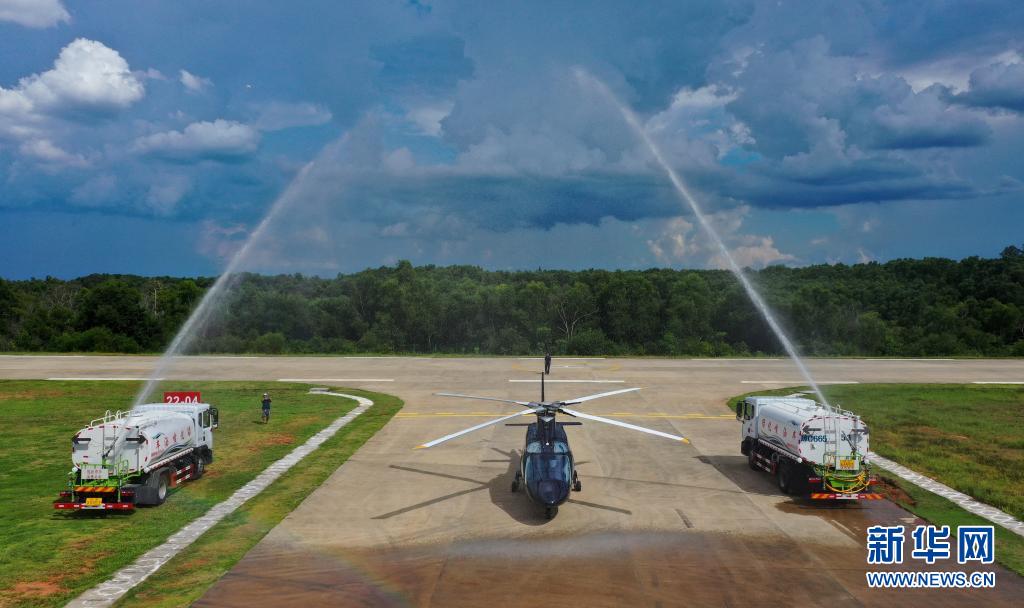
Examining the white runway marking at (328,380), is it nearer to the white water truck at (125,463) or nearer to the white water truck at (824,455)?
the white water truck at (125,463)

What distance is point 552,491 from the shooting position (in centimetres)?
2377

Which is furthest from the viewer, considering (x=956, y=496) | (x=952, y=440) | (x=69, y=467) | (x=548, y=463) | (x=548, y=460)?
(x=952, y=440)

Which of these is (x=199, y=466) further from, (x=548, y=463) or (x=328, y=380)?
(x=328, y=380)

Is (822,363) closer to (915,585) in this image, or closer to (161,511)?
(915,585)

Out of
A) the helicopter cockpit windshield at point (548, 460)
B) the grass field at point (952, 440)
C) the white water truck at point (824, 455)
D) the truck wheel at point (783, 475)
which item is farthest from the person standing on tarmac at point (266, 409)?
the grass field at point (952, 440)

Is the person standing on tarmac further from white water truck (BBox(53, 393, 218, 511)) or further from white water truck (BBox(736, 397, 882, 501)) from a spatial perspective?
white water truck (BBox(736, 397, 882, 501))

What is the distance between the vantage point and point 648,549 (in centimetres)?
2202

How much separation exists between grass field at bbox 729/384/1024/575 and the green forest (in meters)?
50.5

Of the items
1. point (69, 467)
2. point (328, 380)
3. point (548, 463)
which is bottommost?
point (69, 467)

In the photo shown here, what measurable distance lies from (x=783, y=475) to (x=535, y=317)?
10196 cm

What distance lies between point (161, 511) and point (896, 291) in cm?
15363

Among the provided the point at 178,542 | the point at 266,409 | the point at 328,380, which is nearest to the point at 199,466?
the point at 178,542

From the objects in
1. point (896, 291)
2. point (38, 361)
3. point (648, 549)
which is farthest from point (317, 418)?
point (896, 291)

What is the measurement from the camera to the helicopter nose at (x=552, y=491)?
23688mm
